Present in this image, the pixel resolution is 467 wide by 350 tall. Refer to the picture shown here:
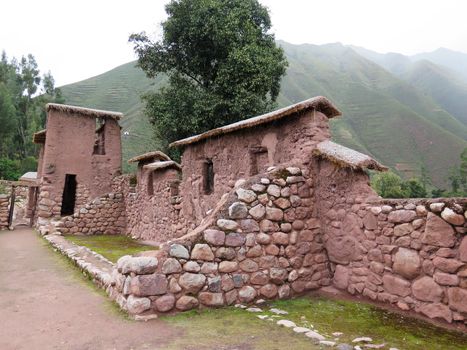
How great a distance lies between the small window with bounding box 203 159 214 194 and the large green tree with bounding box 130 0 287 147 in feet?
24.7

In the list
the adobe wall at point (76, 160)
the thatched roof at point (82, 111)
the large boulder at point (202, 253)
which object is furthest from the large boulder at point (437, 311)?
the thatched roof at point (82, 111)

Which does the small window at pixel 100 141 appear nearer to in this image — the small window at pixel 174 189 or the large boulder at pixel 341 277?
the small window at pixel 174 189

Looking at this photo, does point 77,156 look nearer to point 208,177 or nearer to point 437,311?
point 208,177

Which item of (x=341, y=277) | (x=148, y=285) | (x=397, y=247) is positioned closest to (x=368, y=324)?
(x=397, y=247)

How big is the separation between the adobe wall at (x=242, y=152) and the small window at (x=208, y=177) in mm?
114

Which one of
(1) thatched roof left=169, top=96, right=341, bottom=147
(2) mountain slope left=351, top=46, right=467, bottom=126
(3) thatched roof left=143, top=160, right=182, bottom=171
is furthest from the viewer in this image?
(2) mountain slope left=351, top=46, right=467, bottom=126

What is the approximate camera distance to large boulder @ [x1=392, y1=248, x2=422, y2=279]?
4844mm

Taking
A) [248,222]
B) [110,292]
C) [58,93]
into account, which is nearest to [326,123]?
[248,222]

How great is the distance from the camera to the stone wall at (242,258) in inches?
194

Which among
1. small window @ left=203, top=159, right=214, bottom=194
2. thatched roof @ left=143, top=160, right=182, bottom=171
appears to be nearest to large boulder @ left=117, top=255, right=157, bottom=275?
small window @ left=203, top=159, right=214, bottom=194

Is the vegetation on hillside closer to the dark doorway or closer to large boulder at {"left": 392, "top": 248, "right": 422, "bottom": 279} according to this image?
the dark doorway

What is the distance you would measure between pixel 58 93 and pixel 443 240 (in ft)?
173

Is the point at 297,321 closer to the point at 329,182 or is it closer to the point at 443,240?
the point at 443,240

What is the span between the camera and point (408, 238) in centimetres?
498
